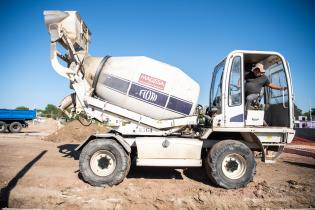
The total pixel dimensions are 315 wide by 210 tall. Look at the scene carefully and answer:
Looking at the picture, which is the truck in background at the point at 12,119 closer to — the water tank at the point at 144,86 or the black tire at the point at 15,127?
the black tire at the point at 15,127

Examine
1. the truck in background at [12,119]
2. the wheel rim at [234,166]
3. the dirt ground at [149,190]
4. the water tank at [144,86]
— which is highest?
the water tank at [144,86]

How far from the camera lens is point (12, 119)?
24.0 meters

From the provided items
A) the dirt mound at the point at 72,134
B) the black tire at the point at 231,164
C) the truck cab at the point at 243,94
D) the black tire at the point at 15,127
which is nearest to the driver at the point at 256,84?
the truck cab at the point at 243,94

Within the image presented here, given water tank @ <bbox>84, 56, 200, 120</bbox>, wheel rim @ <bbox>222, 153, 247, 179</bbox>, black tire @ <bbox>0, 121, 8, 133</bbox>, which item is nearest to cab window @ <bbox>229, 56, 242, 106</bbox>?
water tank @ <bbox>84, 56, 200, 120</bbox>

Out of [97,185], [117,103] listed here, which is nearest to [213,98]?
[117,103]

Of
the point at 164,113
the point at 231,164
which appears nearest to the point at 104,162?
the point at 164,113

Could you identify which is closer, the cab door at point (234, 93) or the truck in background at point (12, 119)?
the cab door at point (234, 93)

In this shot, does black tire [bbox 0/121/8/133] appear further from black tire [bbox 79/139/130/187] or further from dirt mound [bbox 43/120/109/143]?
black tire [bbox 79/139/130/187]

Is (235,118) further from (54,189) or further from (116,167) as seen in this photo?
(54,189)

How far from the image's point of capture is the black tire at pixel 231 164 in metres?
6.16

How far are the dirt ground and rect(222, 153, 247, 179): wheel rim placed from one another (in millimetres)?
377

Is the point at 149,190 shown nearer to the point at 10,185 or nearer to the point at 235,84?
the point at 10,185

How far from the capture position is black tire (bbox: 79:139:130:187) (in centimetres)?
612

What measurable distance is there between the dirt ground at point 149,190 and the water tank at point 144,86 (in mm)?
1803
